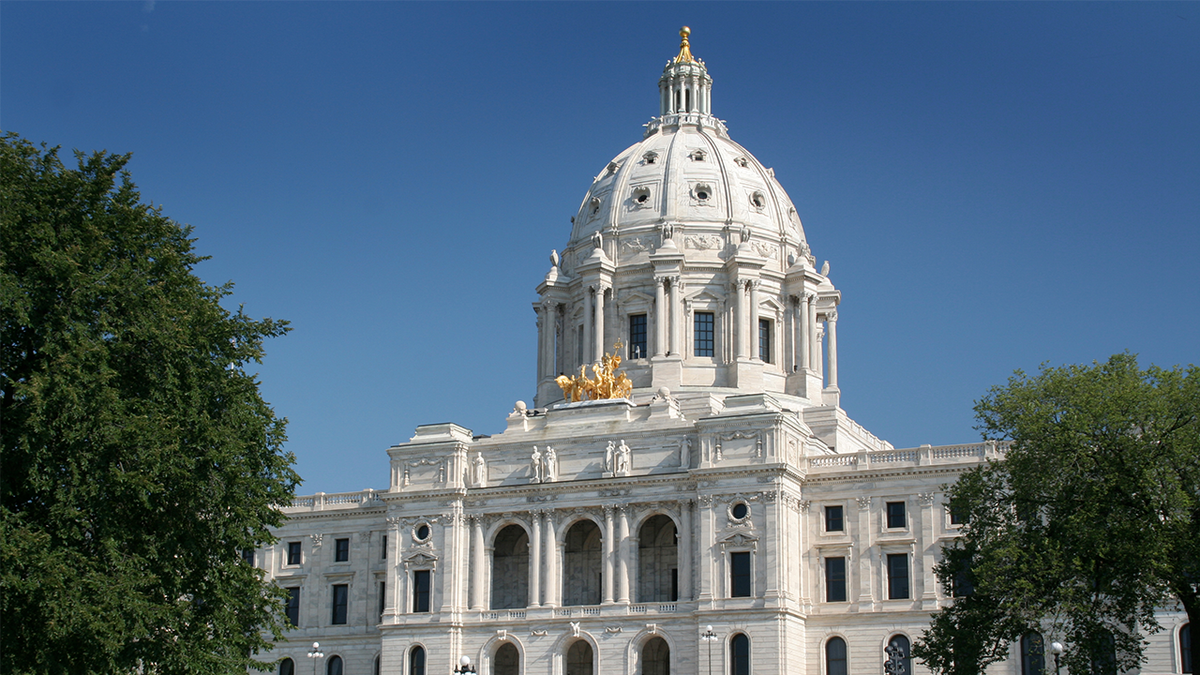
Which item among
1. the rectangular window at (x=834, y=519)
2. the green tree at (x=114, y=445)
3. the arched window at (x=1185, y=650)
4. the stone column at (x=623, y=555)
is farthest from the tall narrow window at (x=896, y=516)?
the green tree at (x=114, y=445)

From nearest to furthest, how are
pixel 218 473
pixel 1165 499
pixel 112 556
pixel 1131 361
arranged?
pixel 112 556, pixel 218 473, pixel 1165 499, pixel 1131 361

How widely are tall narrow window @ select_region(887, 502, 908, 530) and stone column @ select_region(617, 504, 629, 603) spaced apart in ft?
46.5

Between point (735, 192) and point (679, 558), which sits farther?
point (735, 192)

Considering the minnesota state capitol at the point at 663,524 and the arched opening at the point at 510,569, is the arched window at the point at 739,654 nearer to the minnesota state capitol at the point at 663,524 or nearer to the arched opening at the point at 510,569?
the minnesota state capitol at the point at 663,524

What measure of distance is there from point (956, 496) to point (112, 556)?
30950 mm

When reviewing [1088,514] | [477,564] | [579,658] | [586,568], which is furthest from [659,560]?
[1088,514]

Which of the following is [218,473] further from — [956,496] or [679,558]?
[679,558]

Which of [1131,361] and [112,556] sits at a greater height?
[1131,361]

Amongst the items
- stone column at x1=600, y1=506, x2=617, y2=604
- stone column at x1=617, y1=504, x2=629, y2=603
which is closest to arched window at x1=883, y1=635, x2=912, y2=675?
stone column at x1=617, y1=504, x2=629, y2=603

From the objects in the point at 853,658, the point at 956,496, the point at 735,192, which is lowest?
the point at 853,658

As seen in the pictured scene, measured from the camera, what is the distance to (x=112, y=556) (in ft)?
144

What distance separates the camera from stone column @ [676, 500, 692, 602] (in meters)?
80.8

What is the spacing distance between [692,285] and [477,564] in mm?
26567

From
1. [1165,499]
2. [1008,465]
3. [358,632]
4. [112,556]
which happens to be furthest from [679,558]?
[112,556]
